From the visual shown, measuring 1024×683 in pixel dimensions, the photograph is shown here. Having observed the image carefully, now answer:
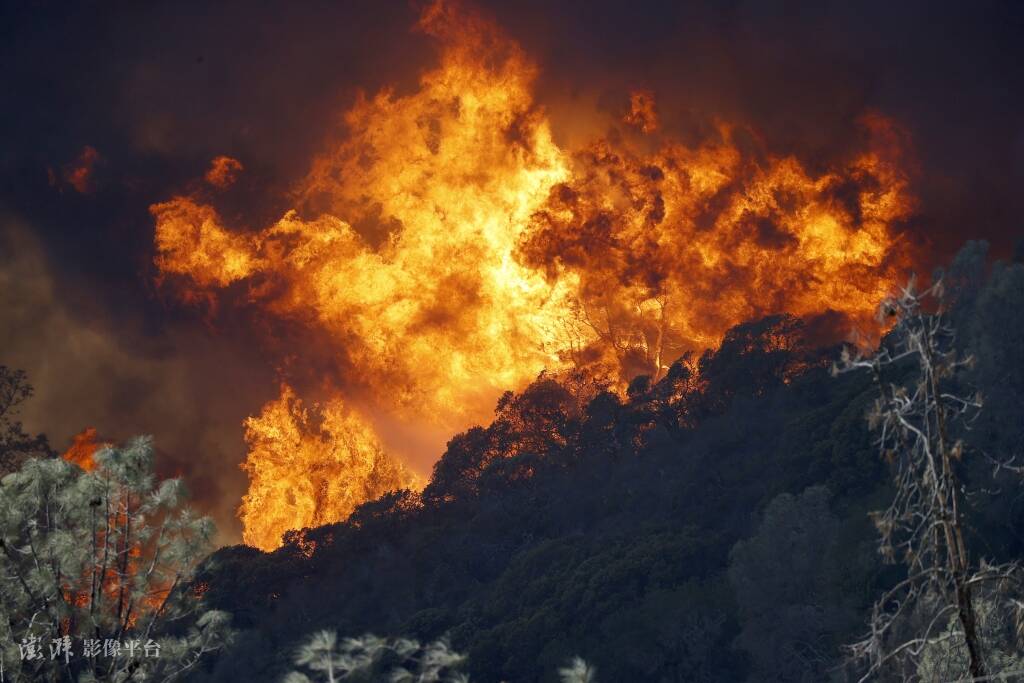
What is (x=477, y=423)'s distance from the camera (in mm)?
90938

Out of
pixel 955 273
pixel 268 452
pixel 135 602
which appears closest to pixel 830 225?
pixel 955 273

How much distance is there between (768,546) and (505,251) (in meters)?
49.7

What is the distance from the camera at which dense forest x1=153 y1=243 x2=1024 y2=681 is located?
Answer: 46531 millimetres

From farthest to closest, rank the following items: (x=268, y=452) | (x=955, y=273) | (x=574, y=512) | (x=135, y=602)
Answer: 1. (x=268, y=452)
2. (x=574, y=512)
3. (x=955, y=273)
4. (x=135, y=602)

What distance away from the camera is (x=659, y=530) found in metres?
64.9

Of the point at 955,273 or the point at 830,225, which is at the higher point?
the point at 830,225

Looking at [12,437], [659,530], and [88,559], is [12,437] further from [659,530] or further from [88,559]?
[88,559]

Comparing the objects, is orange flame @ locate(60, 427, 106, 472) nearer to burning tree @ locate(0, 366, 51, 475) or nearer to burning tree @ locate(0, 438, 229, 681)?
burning tree @ locate(0, 366, 51, 475)

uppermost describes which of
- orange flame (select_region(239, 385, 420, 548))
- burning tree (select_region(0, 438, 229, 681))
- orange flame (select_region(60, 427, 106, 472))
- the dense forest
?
orange flame (select_region(60, 427, 106, 472))

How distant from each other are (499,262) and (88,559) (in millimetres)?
67001

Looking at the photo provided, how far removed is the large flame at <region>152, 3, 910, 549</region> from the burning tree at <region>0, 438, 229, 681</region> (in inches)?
2243

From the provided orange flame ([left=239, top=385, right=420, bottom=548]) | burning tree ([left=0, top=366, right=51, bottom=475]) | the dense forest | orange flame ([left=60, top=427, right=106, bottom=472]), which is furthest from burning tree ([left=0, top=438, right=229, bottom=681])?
orange flame ([left=60, top=427, right=106, bottom=472])

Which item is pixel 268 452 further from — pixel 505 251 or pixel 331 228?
pixel 505 251

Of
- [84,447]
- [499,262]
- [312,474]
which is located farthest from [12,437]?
[499,262]
